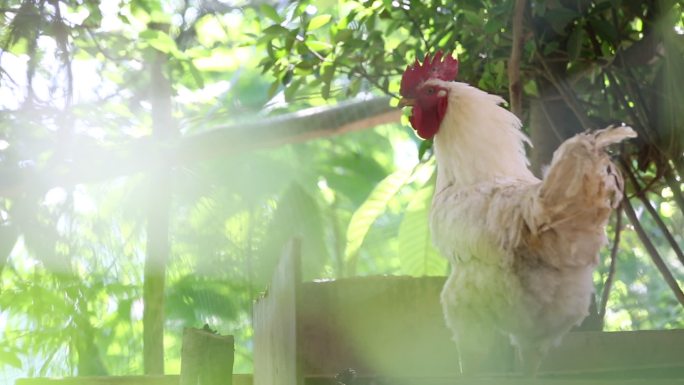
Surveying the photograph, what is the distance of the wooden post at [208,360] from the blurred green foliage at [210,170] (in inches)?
43.5

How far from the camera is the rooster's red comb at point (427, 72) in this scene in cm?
190

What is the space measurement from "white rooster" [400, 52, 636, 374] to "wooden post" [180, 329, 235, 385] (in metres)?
0.50

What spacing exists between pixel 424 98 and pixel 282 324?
670 mm

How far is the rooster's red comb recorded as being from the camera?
6.24 feet

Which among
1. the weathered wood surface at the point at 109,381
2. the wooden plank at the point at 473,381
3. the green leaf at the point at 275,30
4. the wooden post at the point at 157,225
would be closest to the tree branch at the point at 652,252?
the green leaf at the point at 275,30

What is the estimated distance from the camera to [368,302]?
1740mm

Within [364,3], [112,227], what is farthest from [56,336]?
[364,3]

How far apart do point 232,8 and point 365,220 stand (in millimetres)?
1610

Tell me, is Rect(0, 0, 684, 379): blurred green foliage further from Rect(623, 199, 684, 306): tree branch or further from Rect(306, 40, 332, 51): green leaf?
Rect(623, 199, 684, 306): tree branch

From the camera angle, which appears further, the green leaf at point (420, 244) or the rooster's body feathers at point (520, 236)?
the green leaf at point (420, 244)

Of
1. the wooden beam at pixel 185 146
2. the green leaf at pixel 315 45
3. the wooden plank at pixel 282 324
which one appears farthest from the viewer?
the wooden beam at pixel 185 146

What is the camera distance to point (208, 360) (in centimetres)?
141

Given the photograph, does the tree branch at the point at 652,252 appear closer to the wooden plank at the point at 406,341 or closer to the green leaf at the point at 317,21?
the wooden plank at the point at 406,341

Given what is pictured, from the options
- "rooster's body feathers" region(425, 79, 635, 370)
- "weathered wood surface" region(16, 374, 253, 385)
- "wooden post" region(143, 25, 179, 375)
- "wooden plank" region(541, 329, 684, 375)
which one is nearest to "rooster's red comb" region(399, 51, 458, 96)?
"rooster's body feathers" region(425, 79, 635, 370)
